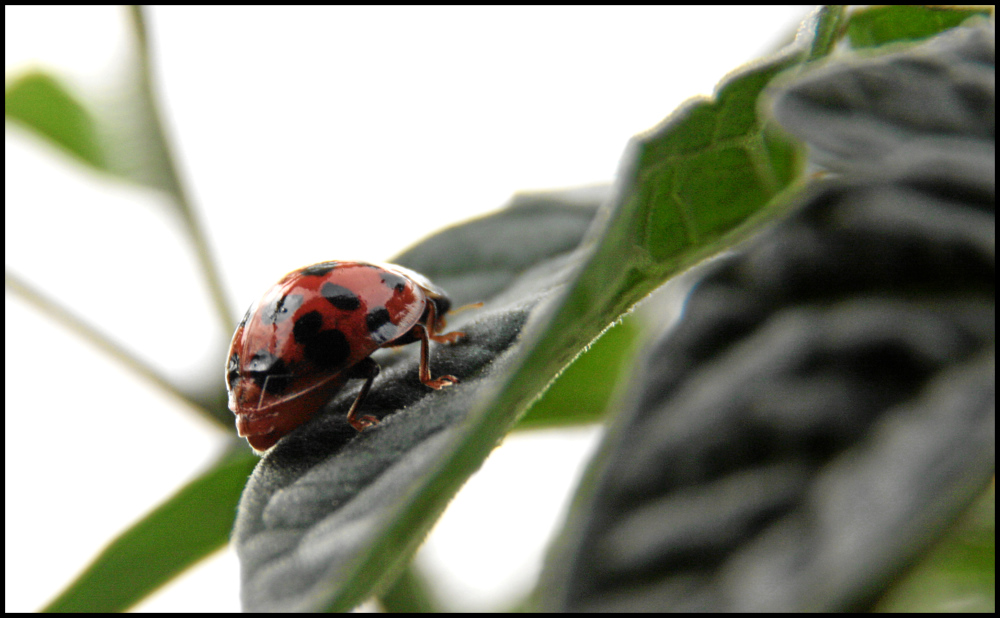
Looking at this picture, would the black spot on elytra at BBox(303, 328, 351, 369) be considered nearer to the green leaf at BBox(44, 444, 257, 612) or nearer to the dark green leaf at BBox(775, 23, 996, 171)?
the green leaf at BBox(44, 444, 257, 612)

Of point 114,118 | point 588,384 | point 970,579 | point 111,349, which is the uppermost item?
point 114,118

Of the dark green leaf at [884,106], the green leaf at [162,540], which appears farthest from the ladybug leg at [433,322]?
the dark green leaf at [884,106]

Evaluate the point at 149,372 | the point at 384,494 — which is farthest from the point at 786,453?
the point at 149,372

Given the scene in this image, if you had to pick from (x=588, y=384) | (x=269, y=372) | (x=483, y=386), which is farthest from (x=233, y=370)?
(x=588, y=384)

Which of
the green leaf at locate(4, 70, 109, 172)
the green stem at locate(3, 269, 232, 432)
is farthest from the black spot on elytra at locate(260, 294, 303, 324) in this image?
→ the green leaf at locate(4, 70, 109, 172)

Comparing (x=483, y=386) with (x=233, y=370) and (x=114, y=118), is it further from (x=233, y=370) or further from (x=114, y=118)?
(x=114, y=118)

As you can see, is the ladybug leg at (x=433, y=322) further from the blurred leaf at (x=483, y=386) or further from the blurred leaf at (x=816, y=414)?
the blurred leaf at (x=816, y=414)

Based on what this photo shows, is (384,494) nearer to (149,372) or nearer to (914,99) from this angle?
(914,99)
